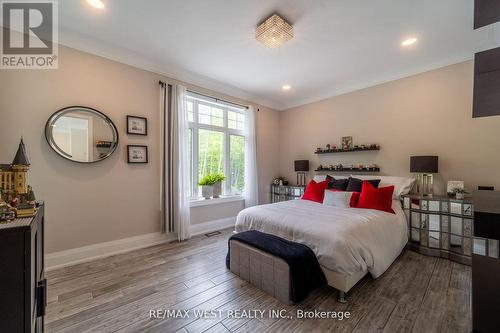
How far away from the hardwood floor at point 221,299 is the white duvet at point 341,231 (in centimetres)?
29

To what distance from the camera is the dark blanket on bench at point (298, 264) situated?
69.8 inches

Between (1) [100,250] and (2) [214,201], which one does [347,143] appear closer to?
(2) [214,201]

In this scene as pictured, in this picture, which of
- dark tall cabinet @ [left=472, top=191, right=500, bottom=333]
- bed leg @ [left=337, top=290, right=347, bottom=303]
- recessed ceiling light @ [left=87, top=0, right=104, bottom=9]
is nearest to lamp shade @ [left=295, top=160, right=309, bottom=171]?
bed leg @ [left=337, top=290, right=347, bottom=303]

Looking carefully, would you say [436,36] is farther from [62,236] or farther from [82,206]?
[62,236]

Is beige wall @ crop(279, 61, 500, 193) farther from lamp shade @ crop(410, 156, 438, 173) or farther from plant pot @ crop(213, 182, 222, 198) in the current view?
plant pot @ crop(213, 182, 222, 198)

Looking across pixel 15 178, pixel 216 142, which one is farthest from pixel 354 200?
pixel 15 178

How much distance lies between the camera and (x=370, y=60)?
302 centimetres

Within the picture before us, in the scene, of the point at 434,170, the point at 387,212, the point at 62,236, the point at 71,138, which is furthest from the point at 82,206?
the point at 434,170

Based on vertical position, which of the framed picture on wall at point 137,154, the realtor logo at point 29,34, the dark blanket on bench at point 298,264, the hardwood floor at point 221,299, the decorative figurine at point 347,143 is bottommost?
the hardwood floor at point 221,299

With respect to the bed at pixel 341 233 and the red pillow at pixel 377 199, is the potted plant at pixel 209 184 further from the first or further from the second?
the red pillow at pixel 377 199

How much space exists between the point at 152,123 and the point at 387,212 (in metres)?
3.64

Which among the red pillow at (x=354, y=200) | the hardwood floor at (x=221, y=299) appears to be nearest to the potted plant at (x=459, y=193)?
the hardwood floor at (x=221, y=299)

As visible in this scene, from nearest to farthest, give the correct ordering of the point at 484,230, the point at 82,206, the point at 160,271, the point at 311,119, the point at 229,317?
the point at 484,230, the point at 229,317, the point at 160,271, the point at 82,206, the point at 311,119

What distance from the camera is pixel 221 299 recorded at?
189 cm
